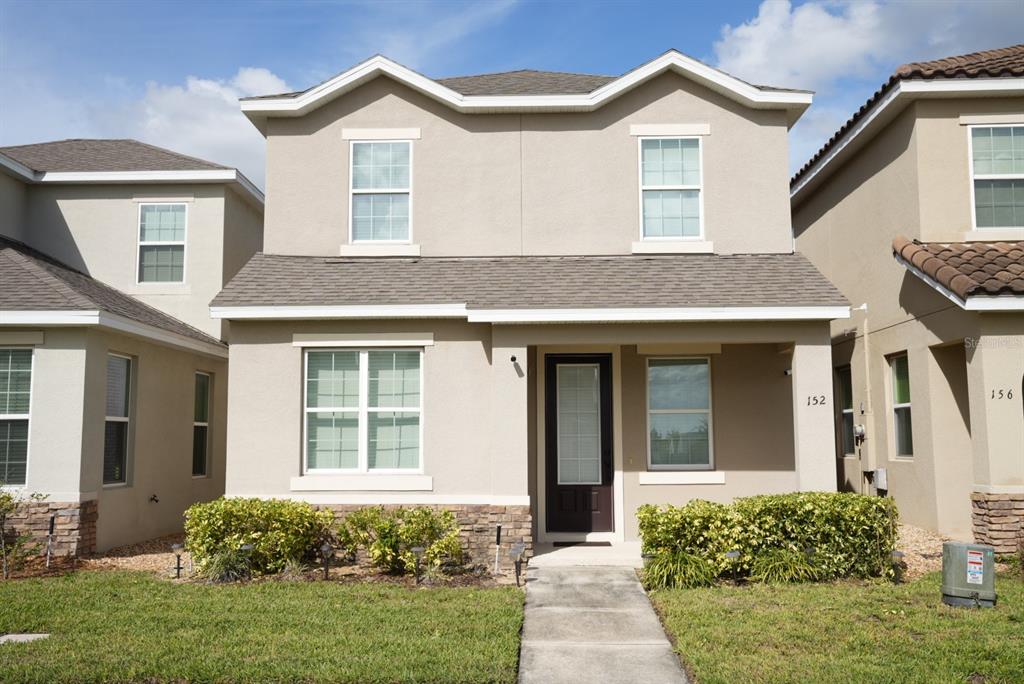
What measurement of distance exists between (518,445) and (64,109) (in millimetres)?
15895

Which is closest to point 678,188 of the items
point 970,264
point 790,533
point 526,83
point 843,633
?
point 526,83

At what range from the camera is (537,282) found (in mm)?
11742

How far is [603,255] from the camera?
12.6m

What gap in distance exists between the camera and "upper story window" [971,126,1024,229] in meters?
12.3

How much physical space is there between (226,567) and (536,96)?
7.90 m

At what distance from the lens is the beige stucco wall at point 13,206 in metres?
14.8

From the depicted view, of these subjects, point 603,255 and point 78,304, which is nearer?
point 78,304

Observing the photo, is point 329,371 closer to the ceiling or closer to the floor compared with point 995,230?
closer to the floor

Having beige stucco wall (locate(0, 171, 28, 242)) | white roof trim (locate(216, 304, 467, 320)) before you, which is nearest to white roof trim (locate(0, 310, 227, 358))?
white roof trim (locate(216, 304, 467, 320))

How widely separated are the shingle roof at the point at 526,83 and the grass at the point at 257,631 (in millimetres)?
7669

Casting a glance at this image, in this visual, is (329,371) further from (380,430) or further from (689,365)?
(689,365)

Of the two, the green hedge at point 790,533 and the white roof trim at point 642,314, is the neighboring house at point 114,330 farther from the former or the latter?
the green hedge at point 790,533

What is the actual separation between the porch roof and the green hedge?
8.79ft

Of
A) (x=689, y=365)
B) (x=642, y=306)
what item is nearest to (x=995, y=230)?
(x=689, y=365)
